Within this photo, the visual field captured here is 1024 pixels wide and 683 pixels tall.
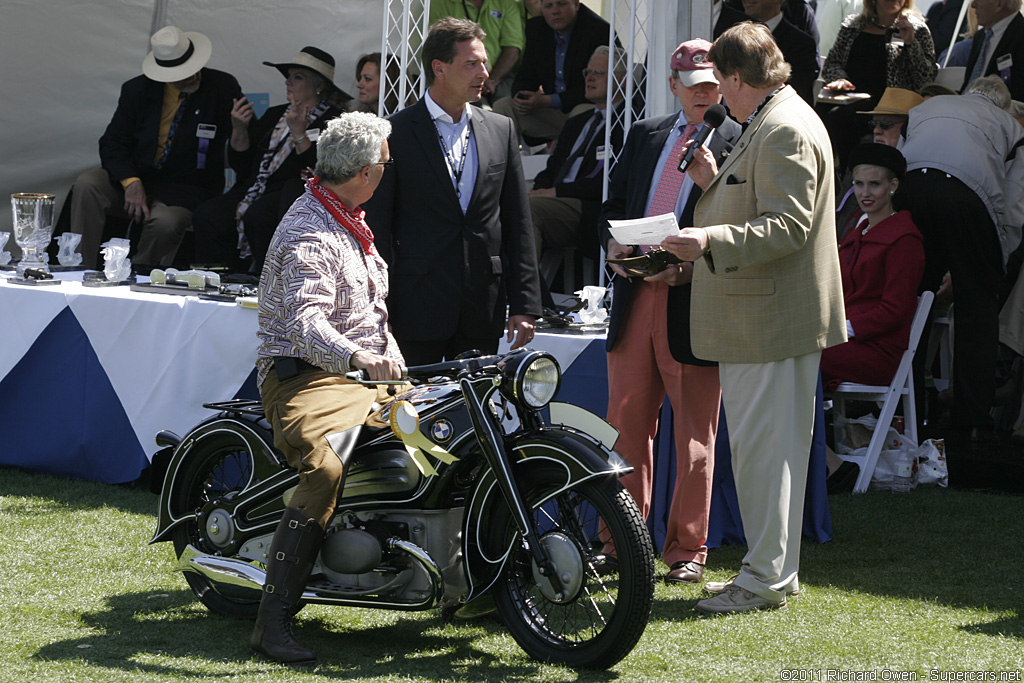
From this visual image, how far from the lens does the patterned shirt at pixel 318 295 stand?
10.9 ft

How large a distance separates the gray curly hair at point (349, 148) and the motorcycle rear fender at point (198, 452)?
81 centimetres

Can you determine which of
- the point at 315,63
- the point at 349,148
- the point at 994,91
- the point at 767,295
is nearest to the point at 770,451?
the point at 767,295

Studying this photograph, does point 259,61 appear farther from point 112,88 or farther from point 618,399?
point 618,399

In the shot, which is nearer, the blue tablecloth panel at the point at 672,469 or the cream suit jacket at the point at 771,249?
the cream suit jacket at the point at 771,249

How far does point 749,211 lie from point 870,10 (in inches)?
168

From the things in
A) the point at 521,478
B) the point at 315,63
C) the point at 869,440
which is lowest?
the point at 869,440

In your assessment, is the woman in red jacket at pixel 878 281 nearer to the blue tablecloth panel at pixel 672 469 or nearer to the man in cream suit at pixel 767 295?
the blue tablecloth panel at pixel 672 469

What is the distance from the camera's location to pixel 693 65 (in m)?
4.05

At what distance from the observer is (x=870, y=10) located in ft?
24.3

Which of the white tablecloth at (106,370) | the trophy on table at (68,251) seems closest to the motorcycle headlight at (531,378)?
the white tablecloth at (106,370)

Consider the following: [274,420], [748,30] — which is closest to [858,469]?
[748,30]

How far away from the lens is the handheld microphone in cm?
367

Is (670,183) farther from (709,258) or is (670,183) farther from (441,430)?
(441,430)

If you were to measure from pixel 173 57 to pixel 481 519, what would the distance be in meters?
5.96
